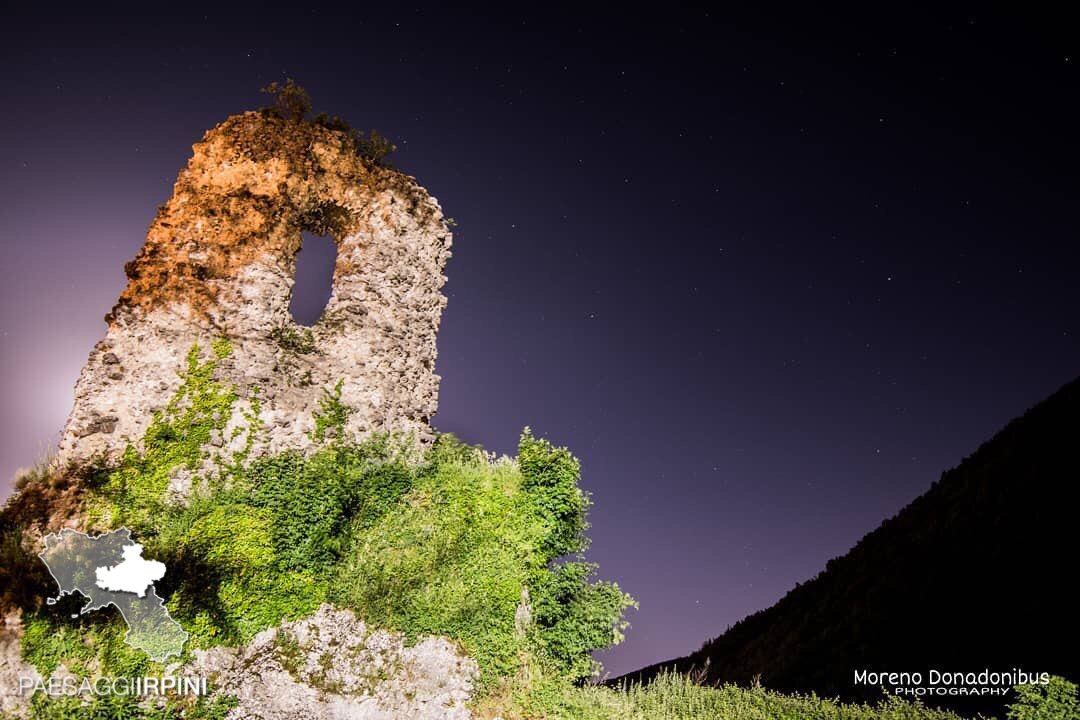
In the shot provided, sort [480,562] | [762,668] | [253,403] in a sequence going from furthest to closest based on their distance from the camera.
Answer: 1. [762,668]
2. [253,403]
3. [480,562]

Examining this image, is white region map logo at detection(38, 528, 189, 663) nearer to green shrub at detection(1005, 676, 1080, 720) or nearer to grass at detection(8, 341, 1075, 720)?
grass at detection(8, 341, 1075, 720)

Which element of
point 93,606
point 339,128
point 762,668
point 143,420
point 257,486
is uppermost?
point 339,128

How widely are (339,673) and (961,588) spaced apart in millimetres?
22340

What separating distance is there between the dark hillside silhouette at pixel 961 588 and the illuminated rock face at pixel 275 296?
15.0 metres

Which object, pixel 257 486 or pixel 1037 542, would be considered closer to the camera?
pixel 257 486

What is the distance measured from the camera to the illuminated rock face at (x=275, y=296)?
12.4 metres

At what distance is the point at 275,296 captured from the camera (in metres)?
13.9

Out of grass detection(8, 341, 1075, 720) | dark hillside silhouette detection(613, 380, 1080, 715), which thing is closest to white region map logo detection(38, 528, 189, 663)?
grass detection(8, 341, 1075, 720)

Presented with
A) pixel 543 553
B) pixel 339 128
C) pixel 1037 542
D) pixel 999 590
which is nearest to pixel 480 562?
pixel 543 553

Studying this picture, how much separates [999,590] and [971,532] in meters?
3.97

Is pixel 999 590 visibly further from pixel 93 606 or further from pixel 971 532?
pixel 93 606

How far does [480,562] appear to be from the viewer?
12.0m

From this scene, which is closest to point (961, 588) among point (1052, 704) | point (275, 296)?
point (1052, 704)

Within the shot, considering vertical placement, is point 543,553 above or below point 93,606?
above
